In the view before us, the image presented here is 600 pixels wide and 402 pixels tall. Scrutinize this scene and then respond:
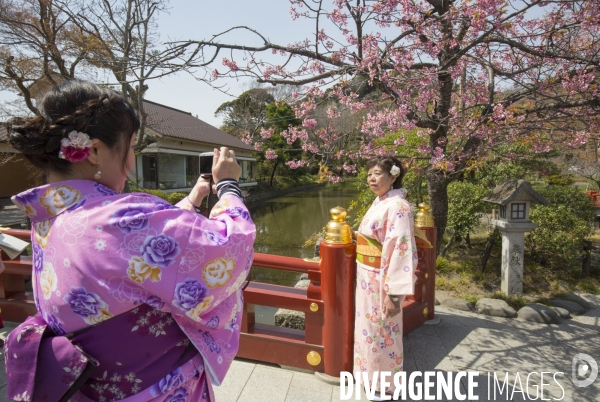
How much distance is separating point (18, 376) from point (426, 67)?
178 inches

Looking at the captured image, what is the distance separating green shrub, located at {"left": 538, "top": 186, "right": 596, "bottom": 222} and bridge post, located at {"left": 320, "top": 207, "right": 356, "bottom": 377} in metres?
5.61

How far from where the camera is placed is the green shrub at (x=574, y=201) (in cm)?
647

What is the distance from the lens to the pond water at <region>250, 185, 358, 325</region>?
26.7 feet

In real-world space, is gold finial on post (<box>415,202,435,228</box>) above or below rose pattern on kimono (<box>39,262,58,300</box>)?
below

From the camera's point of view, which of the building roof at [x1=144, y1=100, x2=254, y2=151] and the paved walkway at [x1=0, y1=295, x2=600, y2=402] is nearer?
the paved walkway at [x1=0, y1=295, x2=600, y2=402]

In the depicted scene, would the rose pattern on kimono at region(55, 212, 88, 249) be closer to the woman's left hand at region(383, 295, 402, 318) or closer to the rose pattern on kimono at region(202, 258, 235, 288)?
the rose pattern on kimono at region(202, 258, 235, 288)

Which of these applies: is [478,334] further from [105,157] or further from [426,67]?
[105,157]

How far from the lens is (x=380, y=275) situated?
8.26 ft

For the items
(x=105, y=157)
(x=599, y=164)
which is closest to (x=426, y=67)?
(x=105, y=157)

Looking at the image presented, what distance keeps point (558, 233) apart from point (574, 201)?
3.57ft

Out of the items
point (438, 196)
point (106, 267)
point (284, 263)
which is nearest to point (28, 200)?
point (106, 267)

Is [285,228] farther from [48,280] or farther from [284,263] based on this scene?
[48,280]

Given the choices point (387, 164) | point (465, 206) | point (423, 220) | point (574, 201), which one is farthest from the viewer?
point (465, 206)

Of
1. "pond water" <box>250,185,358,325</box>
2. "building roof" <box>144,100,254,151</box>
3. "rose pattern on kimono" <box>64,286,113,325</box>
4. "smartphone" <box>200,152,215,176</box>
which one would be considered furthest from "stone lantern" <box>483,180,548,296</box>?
"building roof" <box>144,100,254,151</box>
